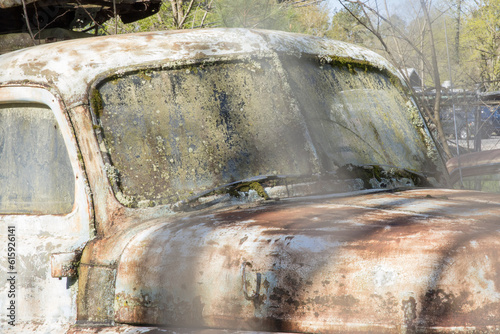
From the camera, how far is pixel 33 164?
2.43 metres

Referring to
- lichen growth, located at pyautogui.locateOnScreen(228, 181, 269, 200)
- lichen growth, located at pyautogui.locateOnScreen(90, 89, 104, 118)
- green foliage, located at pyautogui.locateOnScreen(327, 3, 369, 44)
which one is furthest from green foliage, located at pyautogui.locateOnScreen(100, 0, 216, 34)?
lichen growth, located at pyautogui.locateOnScreen(228, 181, 269, 200)

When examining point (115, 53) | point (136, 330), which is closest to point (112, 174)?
point (115, 53)

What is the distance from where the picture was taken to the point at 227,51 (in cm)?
247

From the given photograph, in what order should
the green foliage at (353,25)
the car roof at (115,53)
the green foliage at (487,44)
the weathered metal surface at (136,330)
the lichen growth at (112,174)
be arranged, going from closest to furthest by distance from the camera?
the weathered metal surface at (136,330), the lichen growth at (112,174), the car roof at (115,53), the green foliage at (353,25), the green foliage at (487,44)

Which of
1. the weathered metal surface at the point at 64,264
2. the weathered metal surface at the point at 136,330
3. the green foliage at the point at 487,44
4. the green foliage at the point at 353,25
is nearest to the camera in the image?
the weathered metal surface at the point at 136,330

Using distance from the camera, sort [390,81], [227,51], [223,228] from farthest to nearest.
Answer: [390,81]
[227,51]
[223,228]

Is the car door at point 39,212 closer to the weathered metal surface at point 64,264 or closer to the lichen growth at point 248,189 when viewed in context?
the weathered metal surface at point 64,264

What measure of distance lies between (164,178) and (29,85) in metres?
0.72

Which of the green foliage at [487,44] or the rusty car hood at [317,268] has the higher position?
the green foliage at [487,44]

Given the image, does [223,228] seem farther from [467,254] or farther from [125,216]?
[467,254]

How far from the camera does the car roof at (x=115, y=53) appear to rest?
2297 mm

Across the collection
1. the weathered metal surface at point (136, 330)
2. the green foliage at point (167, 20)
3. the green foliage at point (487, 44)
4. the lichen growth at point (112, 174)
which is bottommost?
the weathered metal surface at point (136, 330)

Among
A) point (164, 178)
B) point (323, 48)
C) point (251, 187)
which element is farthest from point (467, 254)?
point (323, 48)

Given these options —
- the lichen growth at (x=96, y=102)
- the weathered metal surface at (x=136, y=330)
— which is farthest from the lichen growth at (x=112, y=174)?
the weathered metal surface at (x=136, y=330)
